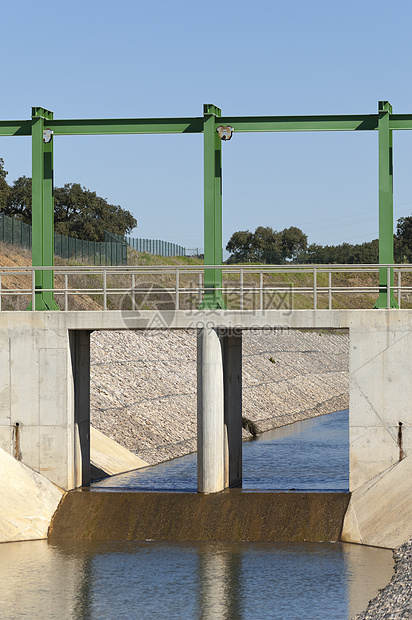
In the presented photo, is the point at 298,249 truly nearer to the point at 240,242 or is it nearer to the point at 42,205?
the point at 240,242

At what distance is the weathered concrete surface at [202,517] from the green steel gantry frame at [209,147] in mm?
5920

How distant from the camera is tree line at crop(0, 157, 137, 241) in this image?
89.3 metres

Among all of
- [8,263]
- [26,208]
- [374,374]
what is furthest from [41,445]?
[26,208]

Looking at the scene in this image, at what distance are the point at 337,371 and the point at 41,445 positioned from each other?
147 ft

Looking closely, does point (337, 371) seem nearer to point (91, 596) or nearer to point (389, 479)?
point (389, 479)

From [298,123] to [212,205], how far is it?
11.9ft

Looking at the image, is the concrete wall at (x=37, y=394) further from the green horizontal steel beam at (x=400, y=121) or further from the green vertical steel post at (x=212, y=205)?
the green horizontal steel beam at (x=400, y=121)

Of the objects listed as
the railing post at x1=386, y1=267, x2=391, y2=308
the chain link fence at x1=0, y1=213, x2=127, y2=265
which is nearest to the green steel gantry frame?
the railing post at x1=386, y1=267, x2=391, y2=308

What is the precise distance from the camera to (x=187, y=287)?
68.2 meters

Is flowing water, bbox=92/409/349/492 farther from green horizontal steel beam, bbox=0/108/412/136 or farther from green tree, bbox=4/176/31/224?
green tree, bbox=4/176/31/224

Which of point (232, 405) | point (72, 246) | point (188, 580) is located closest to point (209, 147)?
point (232, 405)

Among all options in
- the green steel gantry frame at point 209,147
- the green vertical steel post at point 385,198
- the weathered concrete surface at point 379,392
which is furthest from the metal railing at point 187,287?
the weathered concrete surface at point 379,392

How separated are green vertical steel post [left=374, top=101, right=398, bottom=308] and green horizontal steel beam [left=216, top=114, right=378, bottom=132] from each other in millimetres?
550

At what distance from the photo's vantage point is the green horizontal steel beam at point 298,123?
88.9ft
